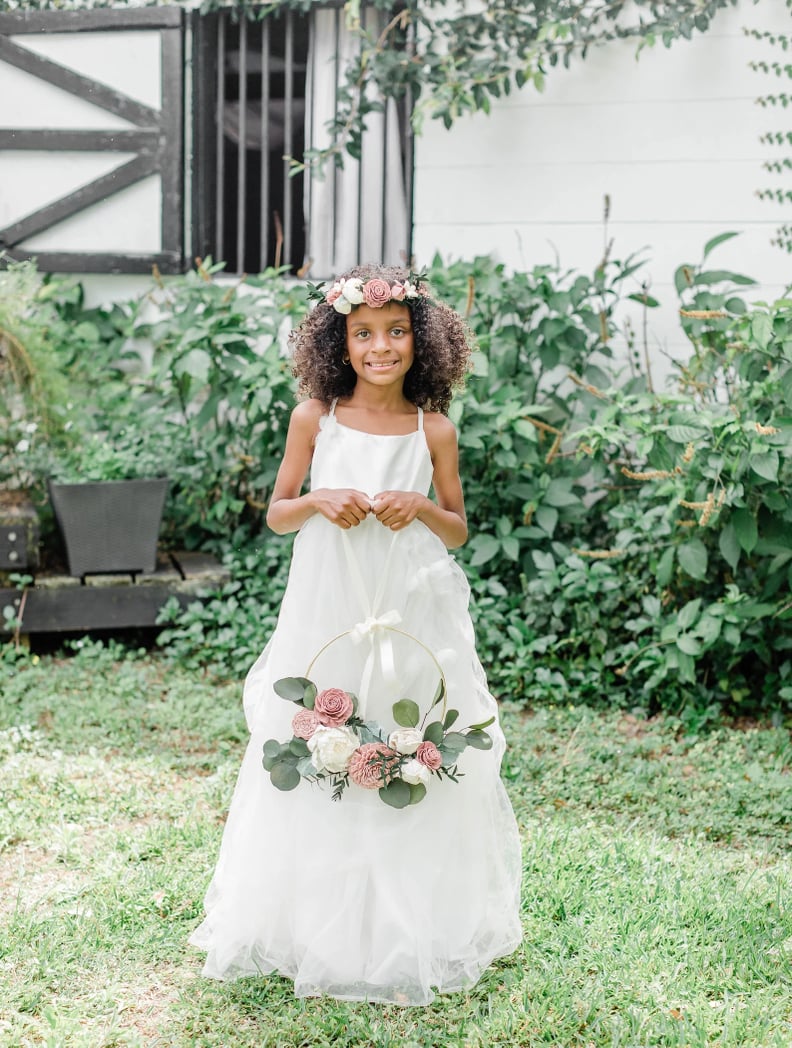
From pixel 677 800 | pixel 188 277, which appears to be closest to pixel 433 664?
pixel 677 800

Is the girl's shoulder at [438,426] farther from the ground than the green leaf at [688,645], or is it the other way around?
the girl's shoulder at [438,426]

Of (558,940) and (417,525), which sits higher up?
(417,525)

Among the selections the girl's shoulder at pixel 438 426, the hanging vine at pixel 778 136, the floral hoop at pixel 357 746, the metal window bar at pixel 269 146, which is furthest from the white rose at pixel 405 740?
the metal window bar at pixel 269 146

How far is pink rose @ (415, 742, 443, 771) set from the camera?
7.73ft

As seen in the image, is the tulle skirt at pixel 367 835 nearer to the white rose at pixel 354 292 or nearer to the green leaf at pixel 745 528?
→ the white rose at pixel 354 292

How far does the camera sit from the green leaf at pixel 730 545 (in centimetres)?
387

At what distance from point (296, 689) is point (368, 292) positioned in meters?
0.86

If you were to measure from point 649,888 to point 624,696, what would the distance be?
1.47 metres

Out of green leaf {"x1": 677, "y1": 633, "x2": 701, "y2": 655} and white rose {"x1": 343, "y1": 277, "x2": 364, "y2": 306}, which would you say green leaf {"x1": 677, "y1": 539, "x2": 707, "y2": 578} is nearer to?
green leaf {"x1": 677, "y1": 633, "x2": 701, "y2": 655}

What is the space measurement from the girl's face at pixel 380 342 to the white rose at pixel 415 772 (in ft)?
2.68

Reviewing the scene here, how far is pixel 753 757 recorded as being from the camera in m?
3.84

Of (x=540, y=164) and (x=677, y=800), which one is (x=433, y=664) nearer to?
(x=677, y=800)

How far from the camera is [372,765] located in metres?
2.35

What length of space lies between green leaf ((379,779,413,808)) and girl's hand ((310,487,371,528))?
21.9 inches
